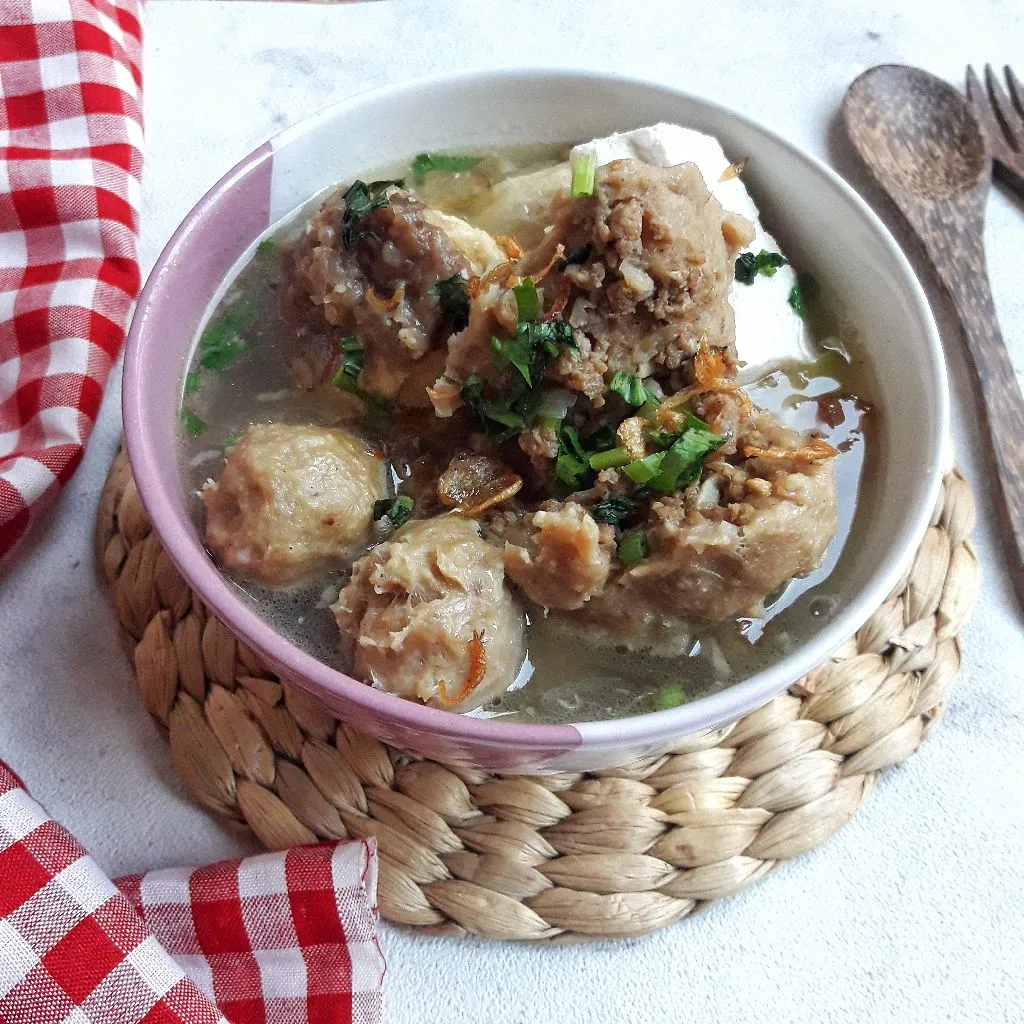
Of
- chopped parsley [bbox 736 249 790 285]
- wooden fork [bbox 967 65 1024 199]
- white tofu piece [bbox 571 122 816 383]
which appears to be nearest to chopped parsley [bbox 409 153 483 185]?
white tofu piece [bbox 571 122 816 383]

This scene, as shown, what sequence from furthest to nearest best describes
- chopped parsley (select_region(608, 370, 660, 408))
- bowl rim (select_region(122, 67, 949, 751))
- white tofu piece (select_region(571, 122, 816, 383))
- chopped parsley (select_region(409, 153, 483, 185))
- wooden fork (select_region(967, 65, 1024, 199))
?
1. wooden fork (select_region(967, 65, 1024, 199))
2. chopped parsley (select_region(409, 153, 483, 185))
3. white tofu piece (select_region(571, 122, 816, 383))
4. chopped parsley (select_region(608, 370, 660, 408))
5. bowl rim (select_region(122, 67, 949, 751))

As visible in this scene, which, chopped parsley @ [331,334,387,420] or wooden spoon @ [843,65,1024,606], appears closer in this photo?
chopped parsley @ [331,334,387,420]

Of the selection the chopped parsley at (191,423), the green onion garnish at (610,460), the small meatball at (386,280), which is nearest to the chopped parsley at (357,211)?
the small meatball at (386,280)

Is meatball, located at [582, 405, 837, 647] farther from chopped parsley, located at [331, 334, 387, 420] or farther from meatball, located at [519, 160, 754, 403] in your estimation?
chopped parsley, located at [331, 334, 387, 420]

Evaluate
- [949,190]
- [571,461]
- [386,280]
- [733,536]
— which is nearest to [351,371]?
[386,280]

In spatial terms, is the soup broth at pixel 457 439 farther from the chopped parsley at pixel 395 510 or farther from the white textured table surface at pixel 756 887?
the white textured table surface at pixel 756 887

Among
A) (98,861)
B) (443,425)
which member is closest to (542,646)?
(443,425)
